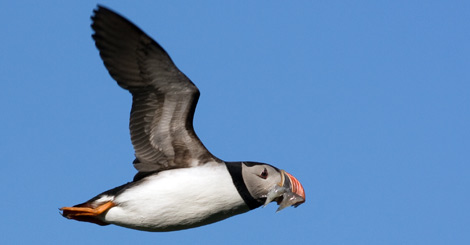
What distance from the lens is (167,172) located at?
8625mm

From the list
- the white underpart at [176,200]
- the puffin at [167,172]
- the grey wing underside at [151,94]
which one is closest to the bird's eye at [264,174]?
the puffin at [167,172]

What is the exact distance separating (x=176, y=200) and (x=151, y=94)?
111 centimetres

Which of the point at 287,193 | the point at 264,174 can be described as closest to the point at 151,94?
the point at 264,174

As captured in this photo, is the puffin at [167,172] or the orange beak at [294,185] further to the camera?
the orange beak at [294,185]

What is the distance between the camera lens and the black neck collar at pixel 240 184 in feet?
28.1

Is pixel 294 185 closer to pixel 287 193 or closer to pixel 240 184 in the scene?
pixel 287 193

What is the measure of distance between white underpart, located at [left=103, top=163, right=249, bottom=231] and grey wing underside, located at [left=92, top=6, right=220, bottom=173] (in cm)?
22

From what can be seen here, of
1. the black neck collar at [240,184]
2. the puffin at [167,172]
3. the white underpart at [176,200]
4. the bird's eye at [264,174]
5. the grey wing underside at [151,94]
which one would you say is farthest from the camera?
the bird's eye at [264,174]

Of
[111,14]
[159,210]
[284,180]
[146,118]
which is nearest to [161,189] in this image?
[159,210]

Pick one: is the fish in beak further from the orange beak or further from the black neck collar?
the black neck collar

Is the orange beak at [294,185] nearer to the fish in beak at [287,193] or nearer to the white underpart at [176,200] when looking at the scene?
the fish in beak at [287,193]

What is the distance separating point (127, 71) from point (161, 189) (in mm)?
1246

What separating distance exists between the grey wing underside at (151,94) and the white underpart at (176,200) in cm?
22

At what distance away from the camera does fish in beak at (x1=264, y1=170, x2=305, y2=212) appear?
28.2 ft
